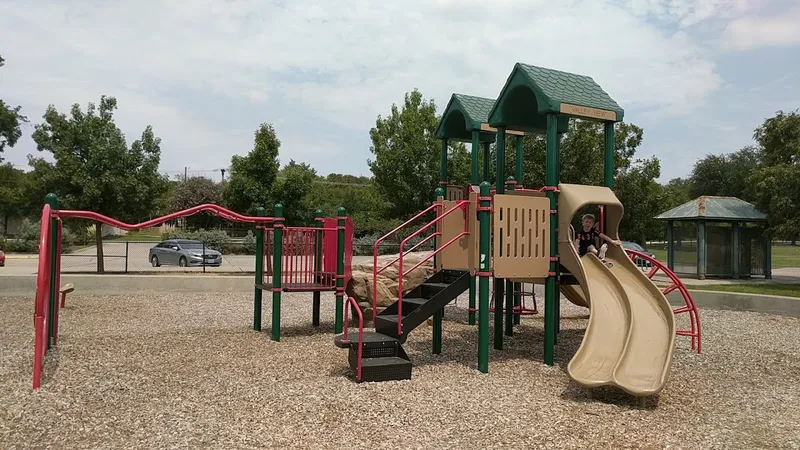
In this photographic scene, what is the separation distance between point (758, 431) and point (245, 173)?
102ft

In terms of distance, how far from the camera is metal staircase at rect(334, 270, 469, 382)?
649 cm

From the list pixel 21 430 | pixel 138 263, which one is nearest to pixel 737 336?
pixel 21 430

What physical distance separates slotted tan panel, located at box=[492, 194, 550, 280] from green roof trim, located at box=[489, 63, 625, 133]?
1.25 metres

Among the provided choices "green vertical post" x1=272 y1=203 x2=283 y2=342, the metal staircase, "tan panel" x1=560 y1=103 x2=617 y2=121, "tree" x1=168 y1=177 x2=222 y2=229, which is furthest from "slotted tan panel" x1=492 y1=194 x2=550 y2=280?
"tree" x1=168 y1=177 x2=222 y2=229

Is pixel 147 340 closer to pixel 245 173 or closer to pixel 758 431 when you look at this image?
pixel 758 431

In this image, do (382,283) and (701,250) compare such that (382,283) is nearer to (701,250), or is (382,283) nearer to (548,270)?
(548,270)

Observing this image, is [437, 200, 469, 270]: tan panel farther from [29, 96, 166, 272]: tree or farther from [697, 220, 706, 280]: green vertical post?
[697, 220, 706, 280]: green vertical post

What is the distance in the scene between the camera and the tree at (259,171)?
3281 centimetres

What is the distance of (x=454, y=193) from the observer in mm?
10750

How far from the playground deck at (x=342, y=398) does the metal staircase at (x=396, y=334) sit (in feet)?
0.69

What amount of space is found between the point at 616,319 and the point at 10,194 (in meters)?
41.0

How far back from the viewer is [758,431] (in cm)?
514

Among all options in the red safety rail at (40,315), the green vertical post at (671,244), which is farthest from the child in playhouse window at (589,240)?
the green vertical post at (671,244)

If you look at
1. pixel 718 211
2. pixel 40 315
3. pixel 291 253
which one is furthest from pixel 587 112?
pixel 718 211
